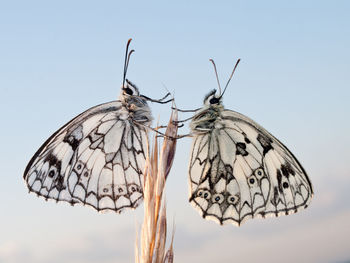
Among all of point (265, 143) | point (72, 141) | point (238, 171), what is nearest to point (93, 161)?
point (72, 141)

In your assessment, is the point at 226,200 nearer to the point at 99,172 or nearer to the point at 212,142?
the point at 212,142

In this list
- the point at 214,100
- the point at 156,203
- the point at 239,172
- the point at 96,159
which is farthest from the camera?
the point at 96,159

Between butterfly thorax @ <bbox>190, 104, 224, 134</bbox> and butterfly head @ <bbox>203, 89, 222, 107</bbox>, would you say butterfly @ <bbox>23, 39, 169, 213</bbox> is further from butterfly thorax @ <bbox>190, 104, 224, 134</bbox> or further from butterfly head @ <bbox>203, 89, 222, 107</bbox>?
butterfly head @ <bbox>203, 89, 222, 107</bbox>

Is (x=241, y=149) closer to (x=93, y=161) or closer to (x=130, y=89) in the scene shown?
(x=130, y=89)

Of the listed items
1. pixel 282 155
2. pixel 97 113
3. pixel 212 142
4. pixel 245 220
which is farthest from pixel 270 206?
pixel 97 113

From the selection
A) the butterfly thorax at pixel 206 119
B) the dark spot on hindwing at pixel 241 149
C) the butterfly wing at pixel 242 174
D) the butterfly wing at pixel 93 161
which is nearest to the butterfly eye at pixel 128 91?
the butterfly wing at pixel 93 161

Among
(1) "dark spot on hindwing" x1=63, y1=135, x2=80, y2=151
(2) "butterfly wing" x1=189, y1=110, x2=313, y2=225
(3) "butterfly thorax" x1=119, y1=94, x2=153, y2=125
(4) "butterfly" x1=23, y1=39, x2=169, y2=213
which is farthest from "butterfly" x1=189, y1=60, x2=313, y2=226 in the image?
(1) "dark spot on hindwing" x1=63, y1=135, x2=80, y2=151
